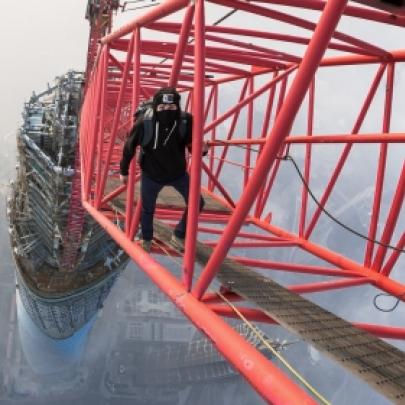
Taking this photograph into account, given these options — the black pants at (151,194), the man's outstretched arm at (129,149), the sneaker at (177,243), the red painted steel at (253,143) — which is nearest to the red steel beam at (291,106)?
the red painted steel at (253,143)

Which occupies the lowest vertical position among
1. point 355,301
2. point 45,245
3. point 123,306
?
point 355,301

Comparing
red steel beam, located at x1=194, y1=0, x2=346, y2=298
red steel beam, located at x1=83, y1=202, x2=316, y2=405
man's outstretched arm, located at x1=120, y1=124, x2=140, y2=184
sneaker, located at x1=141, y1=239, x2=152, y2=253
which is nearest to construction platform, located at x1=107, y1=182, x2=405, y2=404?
red steel beam, located at x1=83, y1=202, x2=316, y2=405

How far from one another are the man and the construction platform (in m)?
1.29

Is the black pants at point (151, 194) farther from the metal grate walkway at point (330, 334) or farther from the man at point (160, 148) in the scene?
the metal grate walkway at point (330, 334)

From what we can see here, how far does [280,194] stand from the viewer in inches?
6900

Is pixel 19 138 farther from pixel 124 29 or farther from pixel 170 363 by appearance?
pixel 170 363

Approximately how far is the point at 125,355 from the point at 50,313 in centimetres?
5770

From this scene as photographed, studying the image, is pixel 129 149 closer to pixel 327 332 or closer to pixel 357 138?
pixel 357 138

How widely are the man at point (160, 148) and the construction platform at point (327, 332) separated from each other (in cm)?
129

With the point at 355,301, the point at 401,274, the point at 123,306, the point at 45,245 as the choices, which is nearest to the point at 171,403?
the point at 123,306

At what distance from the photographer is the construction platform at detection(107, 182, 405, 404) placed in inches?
176

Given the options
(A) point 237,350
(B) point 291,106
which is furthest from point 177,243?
(B) point 291,106

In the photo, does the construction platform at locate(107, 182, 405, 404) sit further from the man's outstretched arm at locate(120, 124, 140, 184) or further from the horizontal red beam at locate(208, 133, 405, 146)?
the horizontal red beam at locate(208, 133, 405, 146)

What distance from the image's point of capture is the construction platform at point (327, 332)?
14.7 feet
